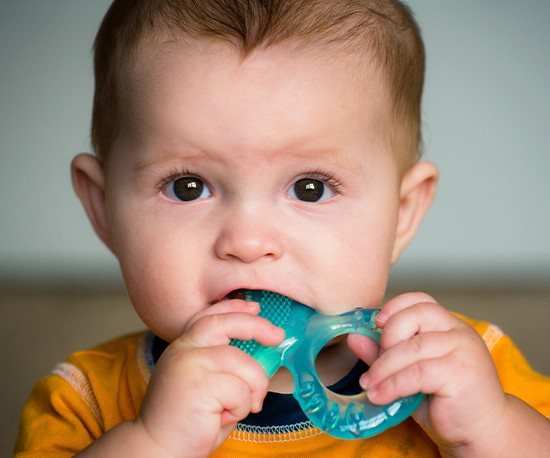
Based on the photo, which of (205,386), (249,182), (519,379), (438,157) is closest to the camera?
(205,386)

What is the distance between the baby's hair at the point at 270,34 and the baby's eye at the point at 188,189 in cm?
12

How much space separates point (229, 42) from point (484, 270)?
177cm

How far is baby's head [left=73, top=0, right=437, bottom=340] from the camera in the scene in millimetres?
972

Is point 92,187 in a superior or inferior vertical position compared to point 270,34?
inferior

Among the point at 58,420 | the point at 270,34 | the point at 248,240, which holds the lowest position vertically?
the point at 58,420

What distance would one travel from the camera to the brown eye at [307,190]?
1007 mm

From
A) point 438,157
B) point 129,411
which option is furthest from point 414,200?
point 438,157

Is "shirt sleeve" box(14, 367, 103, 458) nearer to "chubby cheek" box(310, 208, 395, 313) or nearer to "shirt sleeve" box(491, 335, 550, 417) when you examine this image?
"chubby cheek" box(310, 208, 395, 313)

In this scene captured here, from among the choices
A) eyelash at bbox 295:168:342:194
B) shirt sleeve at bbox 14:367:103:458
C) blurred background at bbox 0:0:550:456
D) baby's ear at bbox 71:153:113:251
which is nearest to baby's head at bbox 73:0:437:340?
eyelash at bbox 295:168:342:194

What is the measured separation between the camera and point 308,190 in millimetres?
1010

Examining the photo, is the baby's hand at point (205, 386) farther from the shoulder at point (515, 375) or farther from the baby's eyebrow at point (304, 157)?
the shoulder at point (515, 375)

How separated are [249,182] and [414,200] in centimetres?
33

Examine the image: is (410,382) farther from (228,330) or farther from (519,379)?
(519,379)

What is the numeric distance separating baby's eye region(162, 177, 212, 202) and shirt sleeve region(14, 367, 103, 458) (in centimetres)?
33
